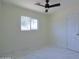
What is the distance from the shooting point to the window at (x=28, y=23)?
19.6 ft

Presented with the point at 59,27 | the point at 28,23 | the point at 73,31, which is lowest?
the point at 73,31

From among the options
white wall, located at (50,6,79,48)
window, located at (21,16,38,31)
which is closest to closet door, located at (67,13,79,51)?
white wall, located at (50,6,79,48)

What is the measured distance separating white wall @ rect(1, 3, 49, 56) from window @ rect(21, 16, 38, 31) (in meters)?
0.21

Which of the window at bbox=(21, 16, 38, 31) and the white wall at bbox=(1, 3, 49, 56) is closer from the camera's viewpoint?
the white wall at bbox=(1, 3, 49, 56)

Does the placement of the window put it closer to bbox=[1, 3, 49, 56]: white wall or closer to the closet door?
bbox=[1, 3, 49, 56]: white wall

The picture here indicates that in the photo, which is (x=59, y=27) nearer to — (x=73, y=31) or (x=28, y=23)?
(x=73, y=31)

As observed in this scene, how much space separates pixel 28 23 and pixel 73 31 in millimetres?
2462

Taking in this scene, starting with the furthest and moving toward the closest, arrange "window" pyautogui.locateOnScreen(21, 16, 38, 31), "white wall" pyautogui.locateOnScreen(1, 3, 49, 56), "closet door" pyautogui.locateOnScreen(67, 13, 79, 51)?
"window" pyautogui.locateOnScreen(21, 16, 38, 31)
"closet door" pyautogui.locateOnScreen(67, 13, 79, 51)
"white wall" pyautogui.locateOnScreen(1, 3, 49, 56)

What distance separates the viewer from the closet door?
214 inches

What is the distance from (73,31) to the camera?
18.5 ft

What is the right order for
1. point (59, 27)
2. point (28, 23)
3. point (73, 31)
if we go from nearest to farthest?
point (73, 31) < point (28, 23) < point (59, 27)

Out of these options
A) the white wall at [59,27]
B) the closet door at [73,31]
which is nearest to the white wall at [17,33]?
the white wall at [59,27]

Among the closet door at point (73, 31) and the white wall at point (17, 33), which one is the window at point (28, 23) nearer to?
the white wall at point (17, 33)

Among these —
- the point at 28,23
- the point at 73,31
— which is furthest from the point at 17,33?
the point at 73,31
